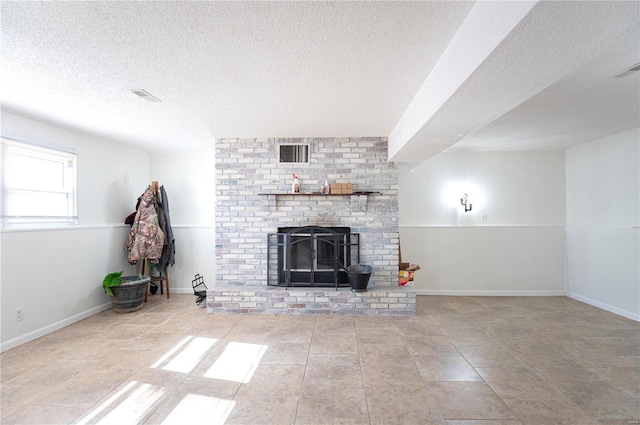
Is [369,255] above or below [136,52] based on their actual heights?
below

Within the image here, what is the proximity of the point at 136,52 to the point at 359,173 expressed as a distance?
279cm

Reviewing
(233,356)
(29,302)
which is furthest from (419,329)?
(29,302)

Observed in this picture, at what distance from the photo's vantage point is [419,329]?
3344mm

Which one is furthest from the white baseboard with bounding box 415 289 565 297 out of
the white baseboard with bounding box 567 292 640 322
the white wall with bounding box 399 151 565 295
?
the white baseboard with bounding box 567 292 640 322

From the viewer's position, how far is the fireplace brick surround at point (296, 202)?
13.4 feet

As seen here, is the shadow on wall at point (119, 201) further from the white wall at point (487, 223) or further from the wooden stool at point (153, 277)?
the white wall at point (487, 223)

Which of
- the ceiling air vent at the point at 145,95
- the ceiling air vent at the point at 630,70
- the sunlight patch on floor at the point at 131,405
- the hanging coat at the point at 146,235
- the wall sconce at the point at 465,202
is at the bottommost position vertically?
the sunlight patch on floor at the point at 131,405

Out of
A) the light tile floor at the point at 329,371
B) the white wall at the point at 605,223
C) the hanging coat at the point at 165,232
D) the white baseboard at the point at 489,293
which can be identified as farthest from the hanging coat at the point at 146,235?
the white wall at the point at 605,223

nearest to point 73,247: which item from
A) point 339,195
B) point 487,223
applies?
point 339,195

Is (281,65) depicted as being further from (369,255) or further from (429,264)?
(429,264)

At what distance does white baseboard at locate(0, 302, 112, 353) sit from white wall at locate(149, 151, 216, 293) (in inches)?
44.3

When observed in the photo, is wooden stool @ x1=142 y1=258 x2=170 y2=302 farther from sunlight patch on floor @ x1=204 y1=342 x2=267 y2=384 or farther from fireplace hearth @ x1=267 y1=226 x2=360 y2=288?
sunlight patch on floor @ x1=204 y1=342 x2=267 y2=384

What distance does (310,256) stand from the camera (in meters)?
4.07

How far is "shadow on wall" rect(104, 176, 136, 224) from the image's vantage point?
14.0 ft
